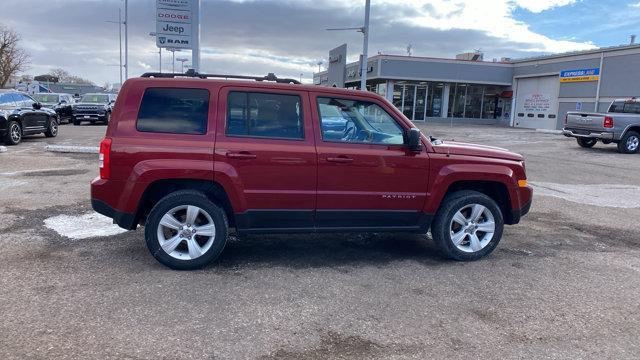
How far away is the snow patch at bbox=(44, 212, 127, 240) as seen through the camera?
6039mm

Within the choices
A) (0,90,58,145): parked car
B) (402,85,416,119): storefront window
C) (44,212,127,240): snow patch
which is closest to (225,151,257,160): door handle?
(44,212,127,240): snow patch

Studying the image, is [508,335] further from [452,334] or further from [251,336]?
[251,336]

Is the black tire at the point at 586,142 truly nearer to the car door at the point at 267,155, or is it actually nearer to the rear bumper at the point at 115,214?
the car door at the point at 267,155

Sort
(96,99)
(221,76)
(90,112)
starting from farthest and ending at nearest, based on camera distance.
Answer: (96,99), (90,112), (221,76)

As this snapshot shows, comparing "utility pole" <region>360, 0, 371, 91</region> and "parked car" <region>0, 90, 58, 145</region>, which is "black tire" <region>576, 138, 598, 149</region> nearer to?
"utility pole" <region>360, 0, 371, 91</region>

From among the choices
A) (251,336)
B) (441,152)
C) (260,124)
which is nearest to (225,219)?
(260,124)

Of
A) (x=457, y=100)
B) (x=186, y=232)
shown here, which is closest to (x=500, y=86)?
(x=457, y=100)

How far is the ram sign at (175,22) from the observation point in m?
14.3

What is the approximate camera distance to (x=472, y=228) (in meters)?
5.46

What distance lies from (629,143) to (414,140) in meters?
16.5

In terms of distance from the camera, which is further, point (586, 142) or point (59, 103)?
point (59, 103)

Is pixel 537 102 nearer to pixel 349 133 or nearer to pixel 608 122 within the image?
pixel 608 122

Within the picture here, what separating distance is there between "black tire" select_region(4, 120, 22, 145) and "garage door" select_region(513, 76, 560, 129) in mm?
30549

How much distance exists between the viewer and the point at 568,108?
31641 millimetres
